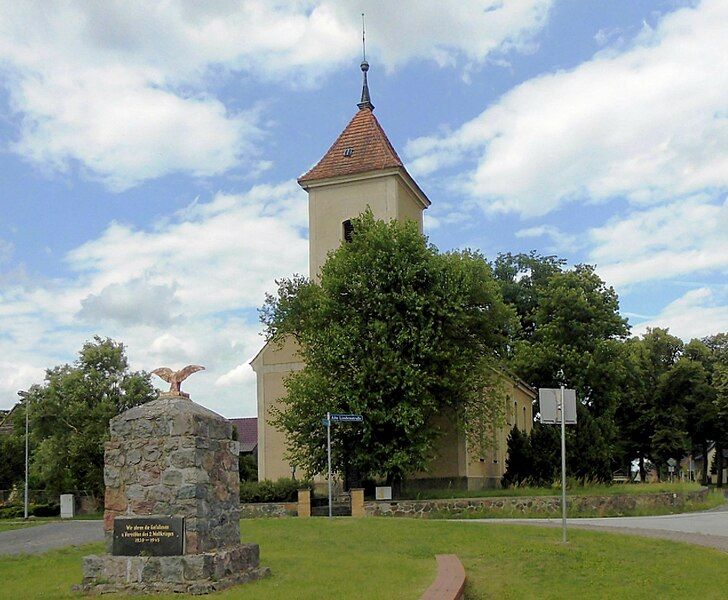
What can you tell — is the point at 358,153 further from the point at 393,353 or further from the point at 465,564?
the point at 465,564

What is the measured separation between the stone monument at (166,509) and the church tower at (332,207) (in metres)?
26.4

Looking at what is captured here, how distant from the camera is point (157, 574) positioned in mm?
11484

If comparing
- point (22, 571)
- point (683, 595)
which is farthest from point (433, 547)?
Result: point (22, 571)

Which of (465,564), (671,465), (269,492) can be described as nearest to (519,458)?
(269,492)

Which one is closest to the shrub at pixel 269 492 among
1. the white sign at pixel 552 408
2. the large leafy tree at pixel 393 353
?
the large leafy tree at pixel 393 353

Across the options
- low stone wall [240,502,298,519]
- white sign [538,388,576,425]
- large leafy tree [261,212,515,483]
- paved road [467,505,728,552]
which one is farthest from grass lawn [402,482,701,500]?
white sign [538,388,576,425]

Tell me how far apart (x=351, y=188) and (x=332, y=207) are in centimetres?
122

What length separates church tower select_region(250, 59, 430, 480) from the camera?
1549 inches

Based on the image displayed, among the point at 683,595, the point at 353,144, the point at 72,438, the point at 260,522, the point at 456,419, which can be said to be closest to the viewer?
the point at 683,595

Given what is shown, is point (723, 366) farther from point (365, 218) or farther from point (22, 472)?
point (22, 472)

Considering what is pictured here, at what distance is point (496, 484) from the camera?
139 feet

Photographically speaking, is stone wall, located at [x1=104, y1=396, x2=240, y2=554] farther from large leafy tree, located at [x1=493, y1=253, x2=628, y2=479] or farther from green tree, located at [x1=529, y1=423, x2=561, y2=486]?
large leafy tree, located at [x1=493, y1=253, x2=628, y2=479]

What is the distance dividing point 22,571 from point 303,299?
21.3m

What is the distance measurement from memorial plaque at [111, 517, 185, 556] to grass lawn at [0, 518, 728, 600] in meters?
0.90
